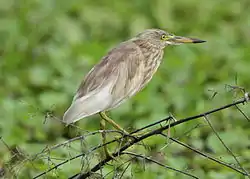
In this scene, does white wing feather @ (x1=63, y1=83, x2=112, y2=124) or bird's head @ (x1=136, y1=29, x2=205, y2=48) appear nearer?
white wing feather @ (x1=63, y1=83, x2=112, y2=124)

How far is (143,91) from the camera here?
15.8 feet

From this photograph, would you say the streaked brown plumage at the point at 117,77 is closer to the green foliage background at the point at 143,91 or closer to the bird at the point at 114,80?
the bird at the point at 114,80

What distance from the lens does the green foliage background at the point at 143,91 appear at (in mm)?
4129

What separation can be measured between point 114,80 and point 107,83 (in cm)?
3

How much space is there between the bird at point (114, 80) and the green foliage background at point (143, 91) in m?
0.15

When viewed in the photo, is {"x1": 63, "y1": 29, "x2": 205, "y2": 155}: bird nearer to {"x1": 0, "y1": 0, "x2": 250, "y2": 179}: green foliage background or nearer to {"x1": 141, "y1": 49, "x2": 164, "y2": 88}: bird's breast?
{"x1": 141, "y1": 49, "x2": 164, "y2": 88}: bird's breast

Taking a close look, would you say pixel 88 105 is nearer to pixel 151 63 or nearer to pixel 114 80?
pixel 114 80

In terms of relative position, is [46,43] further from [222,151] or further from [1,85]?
[222,151]

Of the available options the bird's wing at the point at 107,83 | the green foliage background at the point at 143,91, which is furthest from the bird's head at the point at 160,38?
the green foliage background at the point at 143,91

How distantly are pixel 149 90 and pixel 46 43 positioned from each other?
5.12 ft

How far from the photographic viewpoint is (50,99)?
15.6 ft

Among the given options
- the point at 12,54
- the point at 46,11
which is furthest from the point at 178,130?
the point at 46,11

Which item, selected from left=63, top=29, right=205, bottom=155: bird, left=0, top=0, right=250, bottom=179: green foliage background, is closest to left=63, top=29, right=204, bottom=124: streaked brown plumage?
left=63, top=29, right=205, bottom=155: bird

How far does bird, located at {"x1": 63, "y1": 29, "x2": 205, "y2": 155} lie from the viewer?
3139mm
